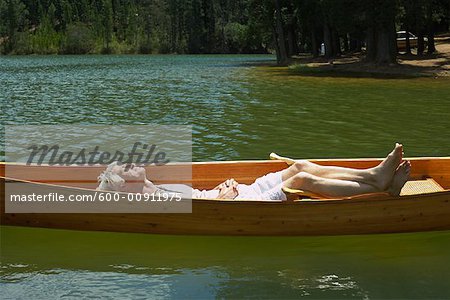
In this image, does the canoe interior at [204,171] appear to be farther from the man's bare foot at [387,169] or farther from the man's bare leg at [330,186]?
the man's bare foot at [387,169]

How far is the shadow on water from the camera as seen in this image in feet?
24.2

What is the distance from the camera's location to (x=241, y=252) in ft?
28.0

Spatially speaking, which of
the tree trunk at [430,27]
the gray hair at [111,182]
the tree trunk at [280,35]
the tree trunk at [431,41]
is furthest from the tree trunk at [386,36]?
the gray hair at [111,182]

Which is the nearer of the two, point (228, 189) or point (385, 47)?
point (228, 189)

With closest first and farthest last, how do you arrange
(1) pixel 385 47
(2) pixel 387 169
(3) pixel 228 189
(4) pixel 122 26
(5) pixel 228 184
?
1. (2) pixel 387 169
2. (3) pixel 228 189
3. (5) pixel 228 184
4. (1) pixel 385 47
5. (4) pixel 122 26

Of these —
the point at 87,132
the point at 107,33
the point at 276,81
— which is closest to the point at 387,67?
the point at 276,81

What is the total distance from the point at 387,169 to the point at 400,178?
208 mm

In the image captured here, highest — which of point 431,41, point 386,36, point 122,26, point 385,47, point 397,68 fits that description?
point 122,26

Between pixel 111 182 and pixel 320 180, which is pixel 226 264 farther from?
pixel 111 182

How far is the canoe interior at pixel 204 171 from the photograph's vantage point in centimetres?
959

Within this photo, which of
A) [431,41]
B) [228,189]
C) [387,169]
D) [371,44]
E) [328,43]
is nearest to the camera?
[387,169]

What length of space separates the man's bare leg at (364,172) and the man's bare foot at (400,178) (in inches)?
2.1

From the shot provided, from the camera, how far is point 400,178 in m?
8.47

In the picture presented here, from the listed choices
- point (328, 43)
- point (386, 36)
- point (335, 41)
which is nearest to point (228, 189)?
point (386, 36)
